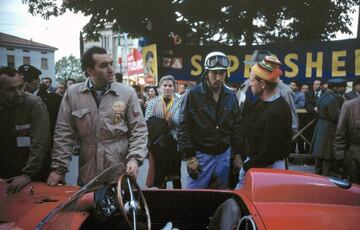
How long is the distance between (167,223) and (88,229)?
659 mm

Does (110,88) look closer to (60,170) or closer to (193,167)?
(60,170)

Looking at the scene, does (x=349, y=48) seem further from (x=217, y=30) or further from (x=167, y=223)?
(x=217, y=30)

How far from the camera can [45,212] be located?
7.37 feet

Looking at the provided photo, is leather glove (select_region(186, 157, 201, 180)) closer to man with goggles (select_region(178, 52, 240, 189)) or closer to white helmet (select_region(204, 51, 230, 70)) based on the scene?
man with goggles (select_region(178, 52, 240, 189))

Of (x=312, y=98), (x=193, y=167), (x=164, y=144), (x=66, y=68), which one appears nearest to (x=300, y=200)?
(x=193, y=167)

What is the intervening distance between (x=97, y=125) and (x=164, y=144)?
1890 millimetres

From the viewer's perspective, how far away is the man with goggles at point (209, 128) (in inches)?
148

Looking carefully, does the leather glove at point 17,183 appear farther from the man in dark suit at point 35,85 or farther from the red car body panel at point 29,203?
the man in dark suit at point 35,85

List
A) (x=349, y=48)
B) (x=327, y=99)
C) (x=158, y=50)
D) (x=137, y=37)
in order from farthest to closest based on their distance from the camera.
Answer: (x=137, y=37)
(x=158, y=50)
(x=349, y=48)
(x=327, y=99)

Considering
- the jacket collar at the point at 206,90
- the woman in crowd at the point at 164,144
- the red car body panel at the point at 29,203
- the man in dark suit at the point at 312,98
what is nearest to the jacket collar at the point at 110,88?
the red car body panel at the point at 29,203

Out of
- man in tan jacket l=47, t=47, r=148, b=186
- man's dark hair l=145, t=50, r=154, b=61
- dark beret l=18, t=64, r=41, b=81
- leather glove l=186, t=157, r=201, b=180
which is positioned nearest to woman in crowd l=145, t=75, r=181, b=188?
leather glove l=186, t=157, r=201, b=180

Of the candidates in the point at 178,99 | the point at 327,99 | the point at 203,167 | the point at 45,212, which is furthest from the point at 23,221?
the point at 327,99

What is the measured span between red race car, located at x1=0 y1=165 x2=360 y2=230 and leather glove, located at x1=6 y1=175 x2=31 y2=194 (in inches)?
1.6

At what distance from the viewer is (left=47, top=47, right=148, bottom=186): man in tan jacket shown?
316 centimetres
